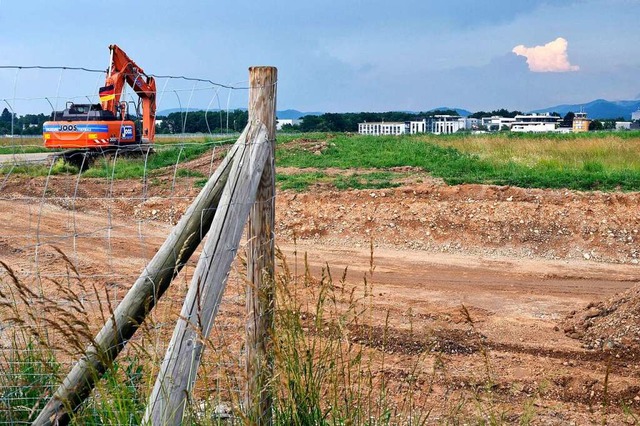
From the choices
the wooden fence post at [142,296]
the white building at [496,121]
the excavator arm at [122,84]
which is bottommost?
the wooden fence post at [142,296]

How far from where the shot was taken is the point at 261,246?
428 cm

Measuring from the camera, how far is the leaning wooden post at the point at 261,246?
424 centimetres

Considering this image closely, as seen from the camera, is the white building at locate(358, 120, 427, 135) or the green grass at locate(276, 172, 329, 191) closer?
the green grass at locate(276, 172, 329, 191)

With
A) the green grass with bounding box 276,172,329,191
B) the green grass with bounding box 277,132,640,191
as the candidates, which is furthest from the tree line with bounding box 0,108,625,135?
the green grass with bounding box 277,132,640,191

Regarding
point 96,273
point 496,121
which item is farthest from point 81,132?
point 496,121

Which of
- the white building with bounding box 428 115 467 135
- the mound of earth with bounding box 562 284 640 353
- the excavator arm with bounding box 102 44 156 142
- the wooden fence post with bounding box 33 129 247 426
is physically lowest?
the mound of earth with bounding box 562 284 640 353

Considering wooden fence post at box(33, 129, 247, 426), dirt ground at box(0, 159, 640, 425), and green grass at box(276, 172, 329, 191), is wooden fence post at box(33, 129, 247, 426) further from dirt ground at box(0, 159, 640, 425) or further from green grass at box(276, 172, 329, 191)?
green grass at box(276, 172, 329, 191)

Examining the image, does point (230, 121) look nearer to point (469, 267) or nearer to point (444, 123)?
point (469, 267)

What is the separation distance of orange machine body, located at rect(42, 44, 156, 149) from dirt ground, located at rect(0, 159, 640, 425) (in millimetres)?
3935

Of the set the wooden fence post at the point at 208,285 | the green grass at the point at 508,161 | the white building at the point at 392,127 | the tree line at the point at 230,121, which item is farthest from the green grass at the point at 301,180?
the white building at the point at 392,127

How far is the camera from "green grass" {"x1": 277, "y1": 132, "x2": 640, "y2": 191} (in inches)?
691

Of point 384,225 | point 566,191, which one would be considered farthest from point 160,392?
point 566,191

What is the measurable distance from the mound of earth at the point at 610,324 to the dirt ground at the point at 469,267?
17 millimetres

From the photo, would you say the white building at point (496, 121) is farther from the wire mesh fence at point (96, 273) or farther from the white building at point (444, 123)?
the wire mesh fence at point (96, 273)
